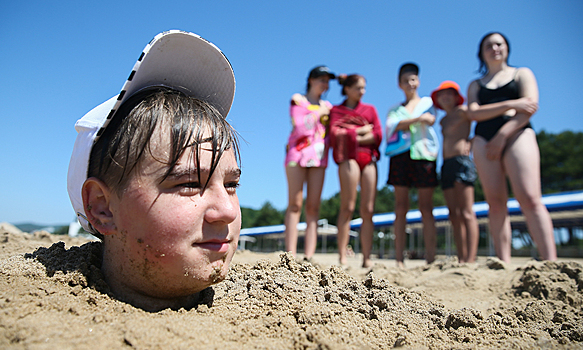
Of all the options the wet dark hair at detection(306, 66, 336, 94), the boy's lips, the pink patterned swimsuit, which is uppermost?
the wet dark hair at detection(306, 66, 336, 94)

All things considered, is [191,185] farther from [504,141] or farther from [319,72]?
[319,72]

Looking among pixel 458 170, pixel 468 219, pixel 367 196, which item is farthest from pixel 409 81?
pixel 468 219

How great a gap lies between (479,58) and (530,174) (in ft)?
5.20

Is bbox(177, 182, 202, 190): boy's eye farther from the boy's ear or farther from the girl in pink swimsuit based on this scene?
Answer: the girl in pink swimsuit

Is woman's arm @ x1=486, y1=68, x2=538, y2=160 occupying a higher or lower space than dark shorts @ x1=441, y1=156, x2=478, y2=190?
higher

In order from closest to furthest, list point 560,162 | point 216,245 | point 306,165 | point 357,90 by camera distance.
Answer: point 216,245 < point 306,165 < point 357,90 < point 560,162

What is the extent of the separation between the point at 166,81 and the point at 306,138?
2.81 meters

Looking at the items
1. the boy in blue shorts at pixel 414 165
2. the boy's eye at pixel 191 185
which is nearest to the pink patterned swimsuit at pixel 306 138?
the boy in blue shorts at pixel 414 165

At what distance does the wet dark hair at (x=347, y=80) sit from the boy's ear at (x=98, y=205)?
12.6ft

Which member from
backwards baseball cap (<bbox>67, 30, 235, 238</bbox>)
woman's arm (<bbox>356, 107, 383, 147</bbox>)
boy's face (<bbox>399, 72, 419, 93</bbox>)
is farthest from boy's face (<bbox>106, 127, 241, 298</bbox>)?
boy's face (<bbox>399, 72, 419, 93</bbox>)

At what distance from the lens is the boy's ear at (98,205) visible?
1382mm

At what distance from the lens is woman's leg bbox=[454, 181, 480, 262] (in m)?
4.16

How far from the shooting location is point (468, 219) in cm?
423

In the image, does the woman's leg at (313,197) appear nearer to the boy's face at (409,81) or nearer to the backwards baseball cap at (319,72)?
the backwards baseball cap at (319,72)
